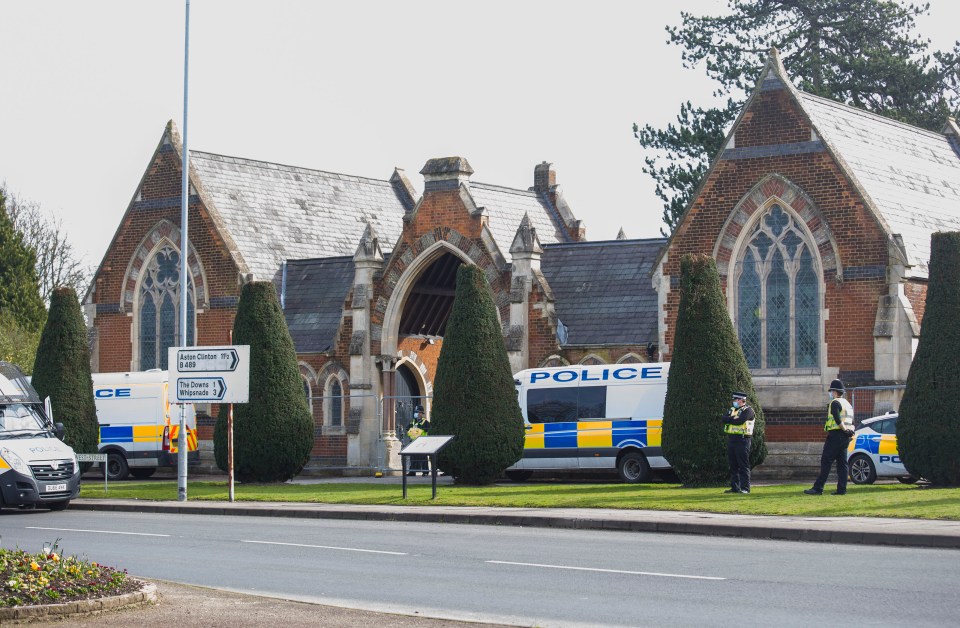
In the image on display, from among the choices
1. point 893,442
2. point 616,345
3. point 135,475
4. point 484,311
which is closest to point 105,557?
point 484,311

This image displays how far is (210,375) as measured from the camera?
88.6 ft

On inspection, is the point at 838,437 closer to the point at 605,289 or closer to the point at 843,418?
the point at 843,418

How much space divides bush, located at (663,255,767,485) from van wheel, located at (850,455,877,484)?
7.73 ft

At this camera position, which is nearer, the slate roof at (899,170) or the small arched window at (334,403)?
the slate roof at (899,170)

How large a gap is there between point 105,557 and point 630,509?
8303 mm

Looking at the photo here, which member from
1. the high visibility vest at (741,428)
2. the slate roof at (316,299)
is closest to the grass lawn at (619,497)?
the high visibility vest at (741,428)

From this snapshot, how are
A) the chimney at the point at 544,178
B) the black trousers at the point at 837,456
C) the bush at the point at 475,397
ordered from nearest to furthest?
the black trousers at the point at 837,456
the bush at the point at 475,397
the chimney at the point at 544,178

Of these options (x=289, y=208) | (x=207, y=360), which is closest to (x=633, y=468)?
(x=207, y=360)

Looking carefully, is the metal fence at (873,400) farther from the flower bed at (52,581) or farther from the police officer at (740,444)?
the flower bed at (52,581)

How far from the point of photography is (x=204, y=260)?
132ft

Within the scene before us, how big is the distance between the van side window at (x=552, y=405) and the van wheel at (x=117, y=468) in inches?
464

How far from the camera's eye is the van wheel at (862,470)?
27297 millimetres

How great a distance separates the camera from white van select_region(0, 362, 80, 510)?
82.8 feet

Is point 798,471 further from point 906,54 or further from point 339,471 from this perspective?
point 906,54
